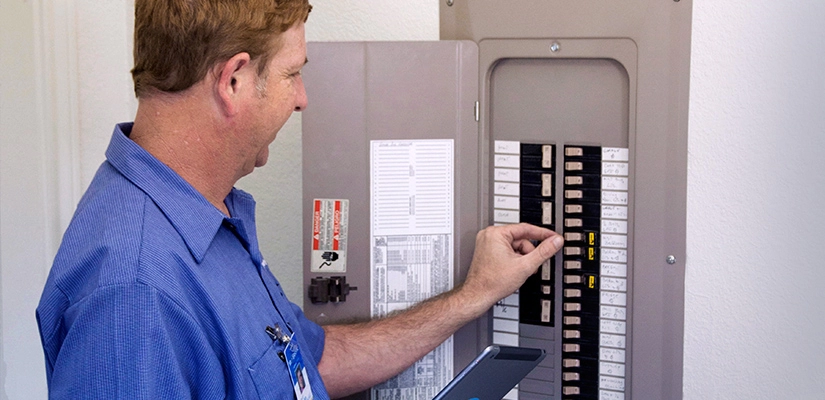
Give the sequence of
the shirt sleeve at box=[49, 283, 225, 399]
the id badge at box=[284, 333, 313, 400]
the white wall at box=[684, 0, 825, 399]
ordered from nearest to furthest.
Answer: the shirt sleeve at box=[49, 283, 225, 399]
the id badge at box=[284, 333, 313, 400]
the white wall at box=[684, 0, 825, 399]

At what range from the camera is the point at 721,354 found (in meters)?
1.39

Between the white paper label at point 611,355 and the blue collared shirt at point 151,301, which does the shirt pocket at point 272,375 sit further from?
the white paper label at point 611,355

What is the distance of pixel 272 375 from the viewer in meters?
1.04

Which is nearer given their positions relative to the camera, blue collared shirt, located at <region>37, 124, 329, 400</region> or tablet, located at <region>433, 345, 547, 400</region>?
blue collared shirt, located at <region>37, 124, 329, 400</region>

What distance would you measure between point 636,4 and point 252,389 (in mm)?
840

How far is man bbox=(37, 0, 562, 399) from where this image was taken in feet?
2.80

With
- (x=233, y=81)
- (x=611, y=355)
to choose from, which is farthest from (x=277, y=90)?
(x=611, y=355)

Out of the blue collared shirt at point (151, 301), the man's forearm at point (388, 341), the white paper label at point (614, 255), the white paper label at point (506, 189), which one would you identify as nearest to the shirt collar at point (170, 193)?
the blue collared shirt at point (151, 301)

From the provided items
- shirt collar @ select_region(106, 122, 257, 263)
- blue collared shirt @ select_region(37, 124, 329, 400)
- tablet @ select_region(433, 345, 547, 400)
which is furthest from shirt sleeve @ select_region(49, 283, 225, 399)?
tablet @ select_region(433, 345, 547, 400)

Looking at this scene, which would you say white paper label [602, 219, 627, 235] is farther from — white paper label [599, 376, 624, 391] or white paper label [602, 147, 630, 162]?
white paper label [599, 376, 624, 391]

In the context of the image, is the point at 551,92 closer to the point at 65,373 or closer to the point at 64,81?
the point at 65,373

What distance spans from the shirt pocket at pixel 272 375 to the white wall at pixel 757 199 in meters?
0.72

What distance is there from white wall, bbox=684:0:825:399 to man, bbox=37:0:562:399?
2.21 ft

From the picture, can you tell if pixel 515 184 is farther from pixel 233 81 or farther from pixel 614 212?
pixel 233 81
